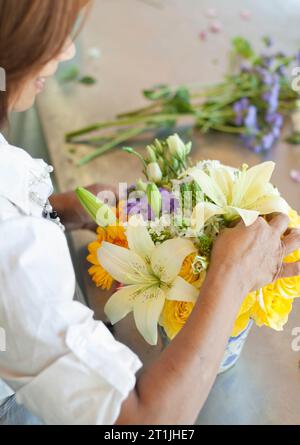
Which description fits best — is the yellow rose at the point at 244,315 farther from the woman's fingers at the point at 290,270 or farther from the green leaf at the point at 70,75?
the green leaf at the point at 70,75

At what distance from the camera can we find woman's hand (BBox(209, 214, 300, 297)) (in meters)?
0.56

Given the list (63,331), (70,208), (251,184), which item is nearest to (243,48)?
(70,208)

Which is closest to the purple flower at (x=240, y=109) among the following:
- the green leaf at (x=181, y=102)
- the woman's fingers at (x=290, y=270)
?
the green leaf at (x=181, y=102)

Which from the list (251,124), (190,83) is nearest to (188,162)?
(251,124)

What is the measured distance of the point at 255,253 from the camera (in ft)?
1.89

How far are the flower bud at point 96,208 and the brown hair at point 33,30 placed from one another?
0.47 feet

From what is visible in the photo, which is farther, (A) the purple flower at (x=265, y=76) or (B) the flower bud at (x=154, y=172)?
(A) the purple flower at (x=265, y=76)

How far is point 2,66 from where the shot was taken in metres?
0.54

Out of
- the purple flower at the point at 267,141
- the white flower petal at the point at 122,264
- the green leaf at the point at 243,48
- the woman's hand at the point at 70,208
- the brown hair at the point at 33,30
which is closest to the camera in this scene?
the brown hair at the point at 33,30

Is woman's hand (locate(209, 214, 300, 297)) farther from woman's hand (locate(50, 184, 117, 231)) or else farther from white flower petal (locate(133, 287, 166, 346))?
woman's hand (locate(50, 184, 117, 231))

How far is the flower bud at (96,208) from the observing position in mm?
592

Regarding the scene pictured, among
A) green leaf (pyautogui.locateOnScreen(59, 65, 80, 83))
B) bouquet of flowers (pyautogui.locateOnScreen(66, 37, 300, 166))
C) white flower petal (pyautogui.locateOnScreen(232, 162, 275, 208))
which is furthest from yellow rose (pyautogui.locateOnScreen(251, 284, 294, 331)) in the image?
green leaf (pyautogui.locateOnScreen(59, 65, 80, 83))

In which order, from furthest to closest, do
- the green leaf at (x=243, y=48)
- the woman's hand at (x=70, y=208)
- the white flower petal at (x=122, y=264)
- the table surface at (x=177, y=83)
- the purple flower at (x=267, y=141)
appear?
the green leaf at (x=243, y=48), the purple flower at (x=267, y=141), the woman's hand at (x=70, y=208), the table surface at (x=177, y=83), the white flower petal at (x=122, y=264)

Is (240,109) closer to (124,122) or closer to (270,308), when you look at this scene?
(124,122)
